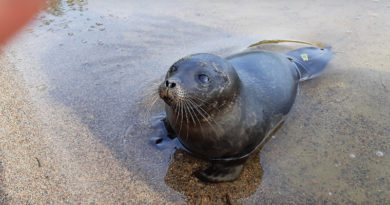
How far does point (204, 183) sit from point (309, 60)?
238 centimetres

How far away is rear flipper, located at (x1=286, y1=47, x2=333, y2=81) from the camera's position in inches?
158

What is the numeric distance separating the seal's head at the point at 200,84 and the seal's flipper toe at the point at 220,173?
21.7 inches

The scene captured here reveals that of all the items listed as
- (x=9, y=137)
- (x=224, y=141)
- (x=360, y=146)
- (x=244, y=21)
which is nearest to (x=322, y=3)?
Result: (x=244, y=21)

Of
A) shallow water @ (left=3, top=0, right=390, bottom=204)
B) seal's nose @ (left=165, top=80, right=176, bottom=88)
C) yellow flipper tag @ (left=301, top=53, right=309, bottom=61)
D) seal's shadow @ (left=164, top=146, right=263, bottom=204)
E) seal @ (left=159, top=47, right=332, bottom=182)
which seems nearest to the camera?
seal's nose @ (left=165, top=80, right=176, bottom=88)

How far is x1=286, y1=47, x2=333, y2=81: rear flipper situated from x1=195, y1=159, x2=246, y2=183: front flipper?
1.73 m

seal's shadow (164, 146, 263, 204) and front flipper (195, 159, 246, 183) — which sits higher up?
front flipper (195, 159, 246, 183)

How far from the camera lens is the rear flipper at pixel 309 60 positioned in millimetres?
4012

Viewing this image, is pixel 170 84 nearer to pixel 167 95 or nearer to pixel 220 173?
pixel 167 95

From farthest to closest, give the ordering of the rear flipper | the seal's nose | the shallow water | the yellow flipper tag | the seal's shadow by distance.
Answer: the yellow flipper tag
the rear flipper
the shallow water
the seal's shadow
the seal's nose

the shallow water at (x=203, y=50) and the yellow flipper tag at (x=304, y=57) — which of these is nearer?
the shallow water at (x=203, y=50)

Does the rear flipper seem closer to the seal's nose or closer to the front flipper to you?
the front flipper

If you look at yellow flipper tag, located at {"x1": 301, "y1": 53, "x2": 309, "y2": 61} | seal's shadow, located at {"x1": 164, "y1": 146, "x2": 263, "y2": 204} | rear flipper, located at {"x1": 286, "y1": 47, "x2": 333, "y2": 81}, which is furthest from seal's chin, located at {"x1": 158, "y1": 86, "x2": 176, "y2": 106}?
yellow flipper tag, located at {"x1": 301, "y1": 53, "x2": 309, "y2": 61}

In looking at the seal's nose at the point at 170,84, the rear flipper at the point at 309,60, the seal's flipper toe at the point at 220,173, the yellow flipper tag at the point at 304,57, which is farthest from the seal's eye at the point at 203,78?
the yellow flipper tag at the point at 304,57

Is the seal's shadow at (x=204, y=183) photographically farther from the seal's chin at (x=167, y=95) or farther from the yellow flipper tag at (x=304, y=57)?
the yellow flipper tag at (x=304, y=57)
